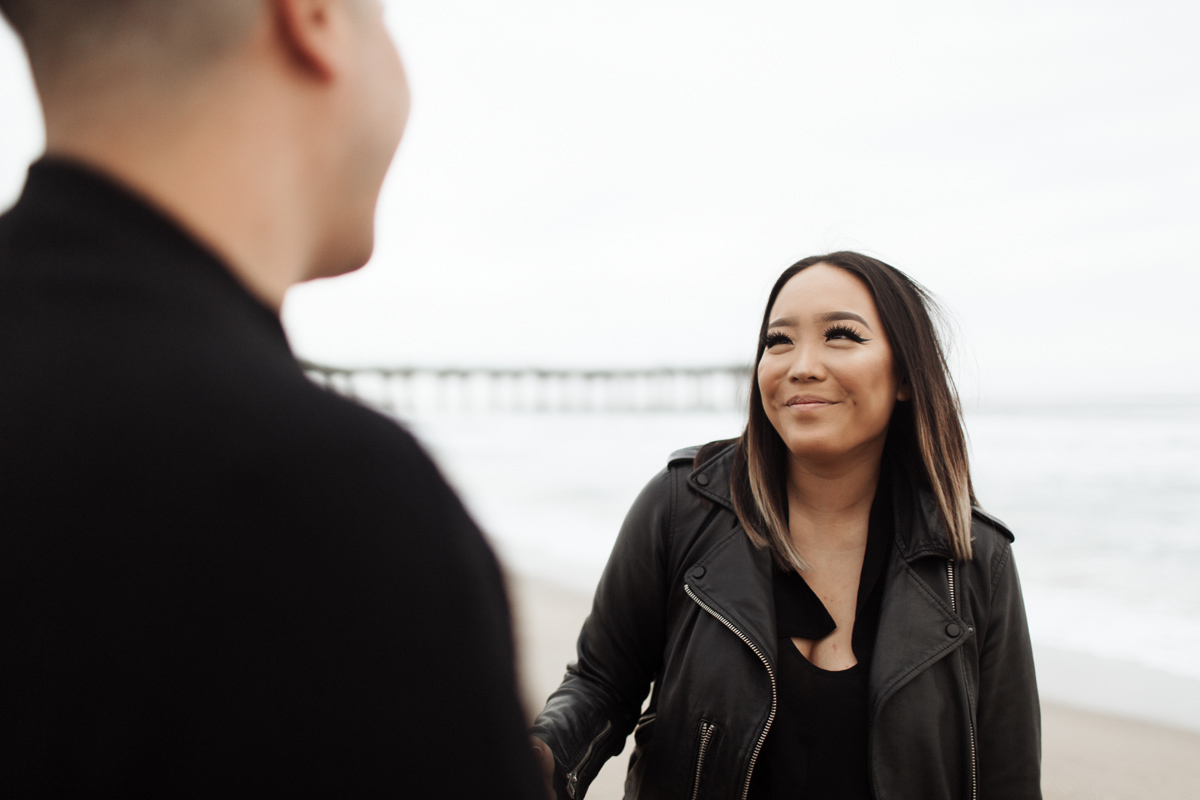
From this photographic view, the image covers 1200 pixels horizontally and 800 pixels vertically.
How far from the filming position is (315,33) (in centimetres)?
60

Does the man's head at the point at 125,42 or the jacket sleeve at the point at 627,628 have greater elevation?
the man's head at the point at 125,42

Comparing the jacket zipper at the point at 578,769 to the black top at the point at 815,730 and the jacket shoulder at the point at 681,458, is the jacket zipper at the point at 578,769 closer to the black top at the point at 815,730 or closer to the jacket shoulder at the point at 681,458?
the black top at the point at 815,730

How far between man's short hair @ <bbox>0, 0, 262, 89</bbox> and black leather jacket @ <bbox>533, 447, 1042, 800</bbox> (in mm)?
1771

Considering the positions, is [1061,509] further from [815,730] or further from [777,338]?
[815,730]

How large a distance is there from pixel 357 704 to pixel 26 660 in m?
0.18

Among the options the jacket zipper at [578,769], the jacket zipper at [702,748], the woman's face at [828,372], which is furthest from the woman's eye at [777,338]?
the jacket zipper at [578,769]

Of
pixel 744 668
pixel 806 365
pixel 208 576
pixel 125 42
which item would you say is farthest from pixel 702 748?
pixel 125 42

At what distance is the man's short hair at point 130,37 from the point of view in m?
0.56

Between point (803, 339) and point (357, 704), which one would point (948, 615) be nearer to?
point (803, 339)

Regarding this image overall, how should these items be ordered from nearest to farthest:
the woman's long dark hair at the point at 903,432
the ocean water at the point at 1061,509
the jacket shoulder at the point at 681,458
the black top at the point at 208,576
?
the black top at the point at 208,576
the woman's long dark hair at the point at 903,432
the jacket shoulder at the point at 681,458
the ocean water at the point at 1061,509

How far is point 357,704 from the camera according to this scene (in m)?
0.44

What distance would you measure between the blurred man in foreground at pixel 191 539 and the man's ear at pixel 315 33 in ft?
0.32

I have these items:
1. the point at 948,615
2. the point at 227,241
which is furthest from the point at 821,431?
the point at 227,241

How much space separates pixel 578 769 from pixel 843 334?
4.86 ft
